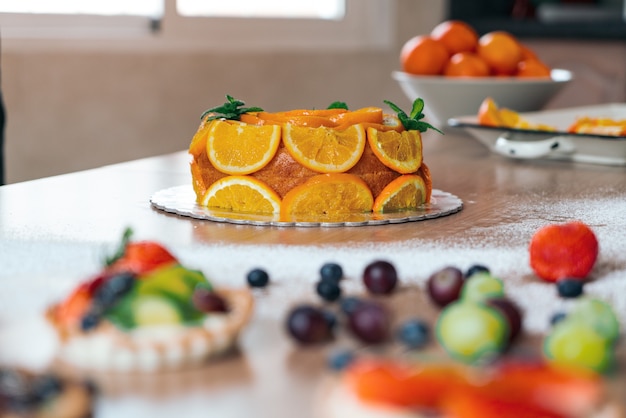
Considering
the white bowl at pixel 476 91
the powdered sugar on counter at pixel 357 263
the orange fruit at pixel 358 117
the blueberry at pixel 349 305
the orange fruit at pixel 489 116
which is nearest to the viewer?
the blueberry at pixel 349 305

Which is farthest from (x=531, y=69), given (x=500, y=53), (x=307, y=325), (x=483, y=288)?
(x=307, y=325)

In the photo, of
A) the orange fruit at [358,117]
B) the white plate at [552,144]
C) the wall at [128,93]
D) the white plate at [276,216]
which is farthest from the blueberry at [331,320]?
the wall at [128,93]

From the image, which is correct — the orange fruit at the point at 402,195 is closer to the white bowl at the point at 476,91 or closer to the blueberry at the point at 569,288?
the blueberry at the point at 569,288

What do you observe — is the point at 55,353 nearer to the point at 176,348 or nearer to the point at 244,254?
the point at 176,348

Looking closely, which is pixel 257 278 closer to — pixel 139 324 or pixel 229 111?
pixel 139 324

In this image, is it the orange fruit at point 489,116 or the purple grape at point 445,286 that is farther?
the orange fruit at point 489,116

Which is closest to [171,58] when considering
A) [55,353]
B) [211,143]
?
[211,143]
